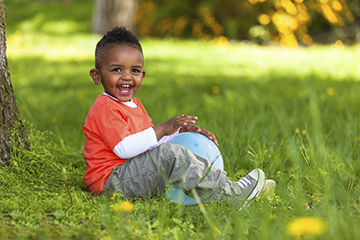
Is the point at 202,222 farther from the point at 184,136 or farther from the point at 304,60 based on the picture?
the point at 304,60

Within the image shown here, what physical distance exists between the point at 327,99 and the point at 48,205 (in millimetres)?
3771

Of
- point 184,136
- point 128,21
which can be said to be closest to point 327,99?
point 184,136

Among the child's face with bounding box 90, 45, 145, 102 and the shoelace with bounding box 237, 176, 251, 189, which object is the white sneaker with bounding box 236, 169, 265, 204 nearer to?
the shoelace with bounding box 237, 176, 251, 189

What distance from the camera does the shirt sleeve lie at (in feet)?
7.68

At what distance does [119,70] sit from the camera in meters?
2.48

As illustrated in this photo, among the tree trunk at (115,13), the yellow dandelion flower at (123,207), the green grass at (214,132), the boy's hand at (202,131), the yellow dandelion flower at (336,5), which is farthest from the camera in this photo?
the tree trunk at (115,13)

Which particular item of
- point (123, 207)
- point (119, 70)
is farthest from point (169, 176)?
point (119, 70)

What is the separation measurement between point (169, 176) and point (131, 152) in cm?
27

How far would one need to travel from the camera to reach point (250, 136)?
11.1 feet

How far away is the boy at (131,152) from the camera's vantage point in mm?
2328

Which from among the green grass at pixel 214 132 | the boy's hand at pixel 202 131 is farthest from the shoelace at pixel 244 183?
the boy's hand at pixel 202 131

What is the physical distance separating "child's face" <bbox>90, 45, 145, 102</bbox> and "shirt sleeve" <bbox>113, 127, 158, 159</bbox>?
30 centimetres

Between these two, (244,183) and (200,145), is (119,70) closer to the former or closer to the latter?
(200,145)

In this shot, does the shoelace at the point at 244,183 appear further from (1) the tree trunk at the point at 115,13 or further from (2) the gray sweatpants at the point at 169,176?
(1) the tree trunk at the point at 115,13
